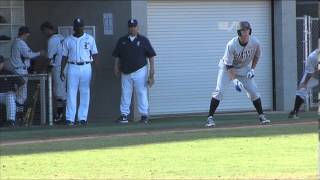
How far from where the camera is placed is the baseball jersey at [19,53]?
1741 cm

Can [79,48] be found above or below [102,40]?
below

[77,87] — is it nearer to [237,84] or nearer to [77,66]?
[77,66]

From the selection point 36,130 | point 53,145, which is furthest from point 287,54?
point 53,145

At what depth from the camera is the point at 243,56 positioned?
47.8ft

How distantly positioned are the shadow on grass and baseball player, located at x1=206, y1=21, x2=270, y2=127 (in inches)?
33.7

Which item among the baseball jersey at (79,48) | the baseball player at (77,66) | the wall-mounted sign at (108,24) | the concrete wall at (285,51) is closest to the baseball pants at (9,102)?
the baseball player at (77,66)

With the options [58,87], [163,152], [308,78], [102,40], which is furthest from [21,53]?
[163,152]

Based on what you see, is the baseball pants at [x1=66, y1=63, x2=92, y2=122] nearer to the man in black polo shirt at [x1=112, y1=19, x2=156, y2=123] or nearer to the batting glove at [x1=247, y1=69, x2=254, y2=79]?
the man in black polo shirt at [x1=112, y1=19, x2=156, y2=123]

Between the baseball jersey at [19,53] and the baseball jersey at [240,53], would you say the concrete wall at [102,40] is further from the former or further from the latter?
the baseball jersey at [240,53]

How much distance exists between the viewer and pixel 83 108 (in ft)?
53.0

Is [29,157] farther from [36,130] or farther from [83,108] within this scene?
[83,108]

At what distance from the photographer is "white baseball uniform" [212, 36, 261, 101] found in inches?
569

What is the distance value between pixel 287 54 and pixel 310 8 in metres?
2.04

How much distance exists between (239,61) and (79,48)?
3.54 m
